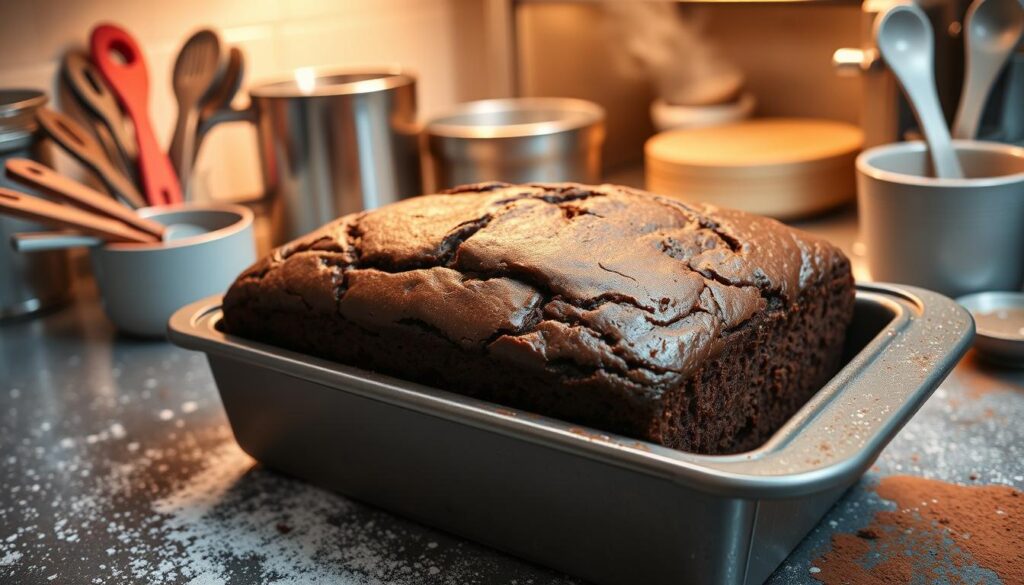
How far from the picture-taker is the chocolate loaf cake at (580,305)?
612 mm

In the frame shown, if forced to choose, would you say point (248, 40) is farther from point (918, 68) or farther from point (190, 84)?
point (918, 68)

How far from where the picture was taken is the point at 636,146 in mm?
1774

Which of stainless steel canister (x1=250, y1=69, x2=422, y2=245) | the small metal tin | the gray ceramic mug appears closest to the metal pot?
stainless steel canister (x1=250, y1=69, x2=422, y2=245)

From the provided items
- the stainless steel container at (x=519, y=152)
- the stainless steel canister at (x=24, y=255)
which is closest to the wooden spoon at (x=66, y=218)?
the stainless steel canister at (x=24, y=255)

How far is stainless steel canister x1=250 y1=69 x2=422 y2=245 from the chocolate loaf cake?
0.49 m

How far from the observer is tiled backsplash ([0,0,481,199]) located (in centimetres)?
125

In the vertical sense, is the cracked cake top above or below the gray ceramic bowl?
above

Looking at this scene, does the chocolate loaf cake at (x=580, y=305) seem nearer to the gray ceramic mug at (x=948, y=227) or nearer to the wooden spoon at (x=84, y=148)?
the gray ceramic mug at (x=948, y=227)

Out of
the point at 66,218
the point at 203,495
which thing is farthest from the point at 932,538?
the point at 66,218

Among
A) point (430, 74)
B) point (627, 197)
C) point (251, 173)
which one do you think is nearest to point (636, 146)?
point (430, 74)

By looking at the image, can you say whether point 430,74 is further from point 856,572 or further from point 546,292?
point 856,572

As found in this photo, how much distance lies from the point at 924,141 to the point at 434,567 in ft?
2.46

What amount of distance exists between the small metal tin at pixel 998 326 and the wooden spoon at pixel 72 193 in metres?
0.88

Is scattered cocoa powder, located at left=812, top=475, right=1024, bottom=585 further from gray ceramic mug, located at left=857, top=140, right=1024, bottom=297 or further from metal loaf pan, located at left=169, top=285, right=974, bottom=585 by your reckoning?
gray ceramic mug, located at left=857, top=140, right=1024, bottom=297
